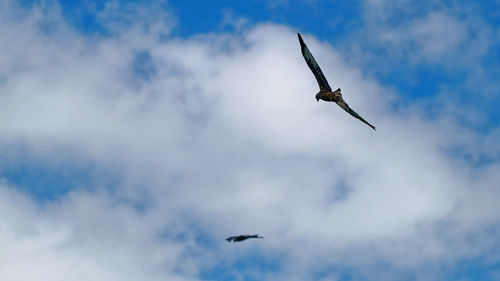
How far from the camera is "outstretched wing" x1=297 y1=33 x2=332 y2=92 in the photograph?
200 ft

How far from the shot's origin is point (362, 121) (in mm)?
56844

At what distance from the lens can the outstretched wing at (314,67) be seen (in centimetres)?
6105

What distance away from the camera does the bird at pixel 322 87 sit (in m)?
60.8

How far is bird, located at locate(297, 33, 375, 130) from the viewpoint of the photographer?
6081 cm

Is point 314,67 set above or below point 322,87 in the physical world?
above

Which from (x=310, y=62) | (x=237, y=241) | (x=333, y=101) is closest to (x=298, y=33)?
(x=310, y=62)

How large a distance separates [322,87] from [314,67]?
2.67 m

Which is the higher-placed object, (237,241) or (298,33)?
(298,33)

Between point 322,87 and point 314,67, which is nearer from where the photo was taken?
point 314,67

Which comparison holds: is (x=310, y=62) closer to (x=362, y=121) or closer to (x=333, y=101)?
(x=333, y=101)

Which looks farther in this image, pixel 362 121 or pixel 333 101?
pixel 333 101

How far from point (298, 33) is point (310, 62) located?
14.3 ft

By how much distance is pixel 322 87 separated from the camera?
6369cm

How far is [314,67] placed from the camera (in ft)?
204
